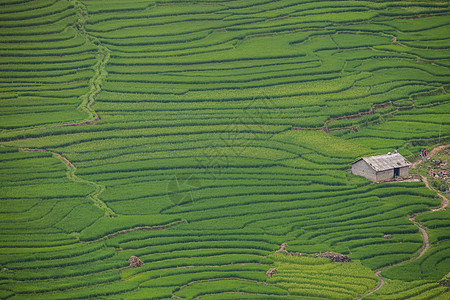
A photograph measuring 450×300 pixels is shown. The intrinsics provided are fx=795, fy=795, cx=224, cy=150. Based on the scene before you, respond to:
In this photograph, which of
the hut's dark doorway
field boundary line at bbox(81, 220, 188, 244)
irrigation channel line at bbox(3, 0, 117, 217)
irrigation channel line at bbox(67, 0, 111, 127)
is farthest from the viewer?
irrigation channel line at bbox(67, 0, 111, 127)

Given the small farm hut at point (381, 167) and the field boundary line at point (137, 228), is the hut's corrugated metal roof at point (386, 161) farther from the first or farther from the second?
the field boundary line at point (137, 228)

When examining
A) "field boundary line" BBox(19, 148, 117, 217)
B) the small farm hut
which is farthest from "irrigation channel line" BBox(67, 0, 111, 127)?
the small farm hut

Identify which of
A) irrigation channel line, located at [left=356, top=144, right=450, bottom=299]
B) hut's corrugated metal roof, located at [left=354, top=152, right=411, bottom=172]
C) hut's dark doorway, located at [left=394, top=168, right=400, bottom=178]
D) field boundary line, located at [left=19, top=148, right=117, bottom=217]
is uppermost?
field boundary line, located at [left=19, top=148, right=117, bottom=217]

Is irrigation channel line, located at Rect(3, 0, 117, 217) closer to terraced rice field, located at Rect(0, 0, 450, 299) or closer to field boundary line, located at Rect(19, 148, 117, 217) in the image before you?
field boundary line, located at Rect(19, 148, 117, 217)

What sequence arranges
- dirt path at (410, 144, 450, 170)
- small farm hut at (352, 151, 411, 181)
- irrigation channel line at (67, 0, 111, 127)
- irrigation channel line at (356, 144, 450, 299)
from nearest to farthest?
irrigation channel line at (356, 144, 450, 299)
small farm hut at (352, 151, 411, 181)
dirt path at (410, 144, 450, 170)
irrigation channel line at (67, 0, 111, 127)

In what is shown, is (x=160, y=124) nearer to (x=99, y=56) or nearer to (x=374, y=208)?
(x=99, y=56)

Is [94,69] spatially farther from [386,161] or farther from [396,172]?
[396,172]
